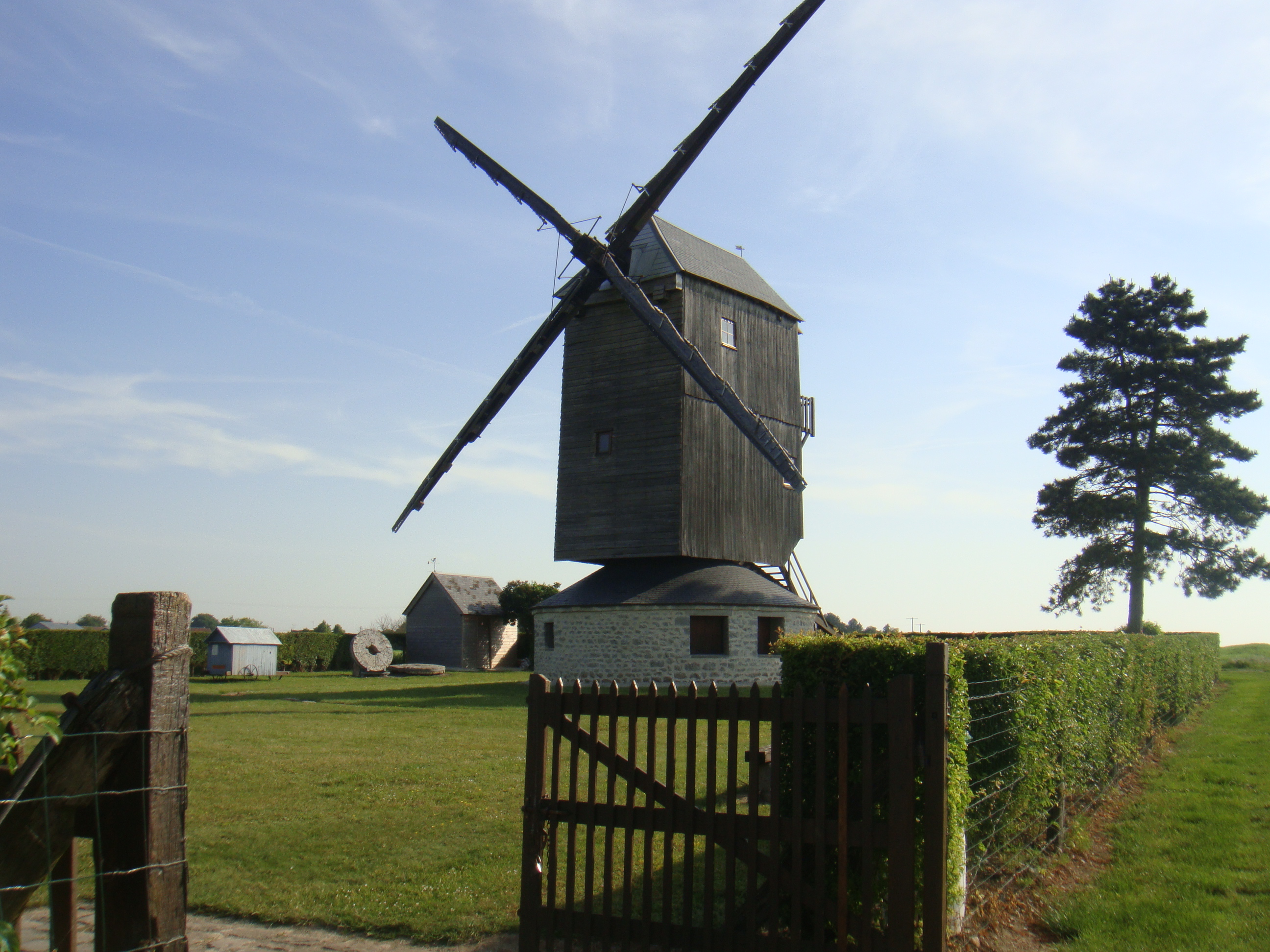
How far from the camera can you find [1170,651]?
1577cm

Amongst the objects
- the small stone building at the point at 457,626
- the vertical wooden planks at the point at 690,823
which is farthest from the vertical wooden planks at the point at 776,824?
the small stone building at the point at 457,626

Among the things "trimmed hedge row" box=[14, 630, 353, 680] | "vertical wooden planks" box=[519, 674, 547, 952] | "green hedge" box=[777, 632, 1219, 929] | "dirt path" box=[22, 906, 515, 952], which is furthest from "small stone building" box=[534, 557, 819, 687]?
"vertical wooden planks" box=[519, 674, 547, 952]

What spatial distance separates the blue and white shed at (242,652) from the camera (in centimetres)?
3675

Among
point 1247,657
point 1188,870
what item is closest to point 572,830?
point 1188,870

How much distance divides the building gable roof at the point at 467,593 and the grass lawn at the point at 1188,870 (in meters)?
36.4

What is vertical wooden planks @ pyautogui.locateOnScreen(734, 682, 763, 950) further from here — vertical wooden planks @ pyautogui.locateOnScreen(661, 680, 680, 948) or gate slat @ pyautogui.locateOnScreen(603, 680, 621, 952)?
gate slat @ pyautogui.locateOnScreen(603, 680, 621, 952)

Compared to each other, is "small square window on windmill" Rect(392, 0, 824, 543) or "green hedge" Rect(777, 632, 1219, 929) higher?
"small square window on windmill" Rect(392, 0, 824, 543)

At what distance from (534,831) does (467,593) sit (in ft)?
139

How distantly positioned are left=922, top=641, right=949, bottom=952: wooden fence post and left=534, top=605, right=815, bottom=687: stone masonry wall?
19.8 m

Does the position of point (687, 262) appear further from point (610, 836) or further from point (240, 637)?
point (240, 637)

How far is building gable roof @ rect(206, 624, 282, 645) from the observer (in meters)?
36.9

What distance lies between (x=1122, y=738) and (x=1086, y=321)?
28884 mm

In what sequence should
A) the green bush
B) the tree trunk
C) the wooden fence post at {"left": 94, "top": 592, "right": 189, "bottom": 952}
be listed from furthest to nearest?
1. the green bush
2. the tree trunk
3. the wooden fence post at {"left": 94, "top": 592, "right": 189, "bottom": 952}

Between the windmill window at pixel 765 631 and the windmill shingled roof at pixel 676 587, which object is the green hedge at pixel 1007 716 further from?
the windmill window at pixel 765 631
